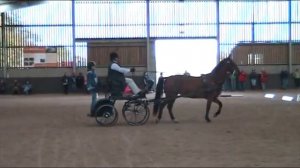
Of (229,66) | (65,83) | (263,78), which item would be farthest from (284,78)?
(229,66)

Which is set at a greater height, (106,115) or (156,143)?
(106,115)

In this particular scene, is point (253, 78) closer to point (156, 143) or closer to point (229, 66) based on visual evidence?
point (229, 66)

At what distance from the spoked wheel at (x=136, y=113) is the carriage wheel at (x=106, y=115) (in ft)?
1.16

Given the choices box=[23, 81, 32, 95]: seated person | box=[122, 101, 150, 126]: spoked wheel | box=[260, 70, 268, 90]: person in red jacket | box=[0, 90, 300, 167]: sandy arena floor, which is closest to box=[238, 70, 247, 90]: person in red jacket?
box=[260, 70, 268, 90]: person in red jacket

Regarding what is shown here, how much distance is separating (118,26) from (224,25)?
8.74m

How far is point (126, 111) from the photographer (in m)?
15.9

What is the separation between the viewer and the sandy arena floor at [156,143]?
8.99m

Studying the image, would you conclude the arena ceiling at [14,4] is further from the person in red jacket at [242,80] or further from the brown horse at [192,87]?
the brown horse at [192,87]

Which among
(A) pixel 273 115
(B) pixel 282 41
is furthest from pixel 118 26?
(A) pixel 273 115

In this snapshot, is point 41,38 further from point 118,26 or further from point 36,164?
point 36,164

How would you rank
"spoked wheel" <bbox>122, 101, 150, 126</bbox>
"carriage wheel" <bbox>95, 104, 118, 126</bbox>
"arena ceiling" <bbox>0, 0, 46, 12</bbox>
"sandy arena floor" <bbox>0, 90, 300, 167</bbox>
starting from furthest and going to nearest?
"arena ceiling" <bbox>0, 0, 46, 12</bbox>, "spoked wheel" <bbox>122, 101, 150, 126</bbox>, "carriage wheel" <bbox>95, 104, 118, 126</bbox>, "sandy arena floor" <bbox>0, 90, 300, 167</bbox>

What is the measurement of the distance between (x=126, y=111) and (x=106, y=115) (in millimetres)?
674

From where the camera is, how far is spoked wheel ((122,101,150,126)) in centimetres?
1559

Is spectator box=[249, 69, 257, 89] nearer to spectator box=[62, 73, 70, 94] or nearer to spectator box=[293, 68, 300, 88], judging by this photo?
spectator box=[293, 68, 300, 88]
